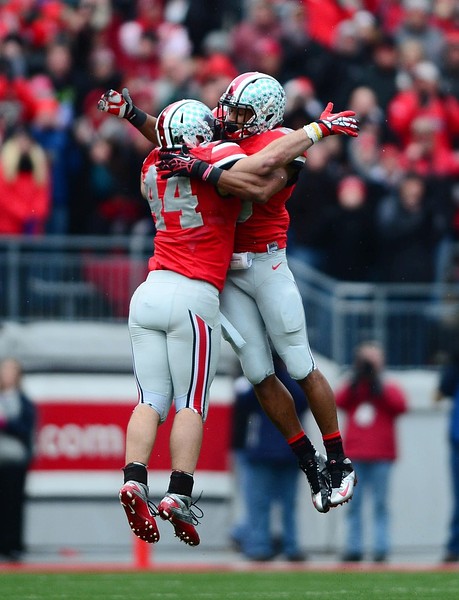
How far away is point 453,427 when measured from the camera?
14516 millimetres

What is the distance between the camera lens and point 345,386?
14.8 metres

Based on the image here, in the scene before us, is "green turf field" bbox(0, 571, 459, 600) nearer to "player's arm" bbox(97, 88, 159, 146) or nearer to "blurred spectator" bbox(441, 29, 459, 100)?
"player's arm" bbox(97, 88, 159, 146)

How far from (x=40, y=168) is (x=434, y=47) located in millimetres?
4376

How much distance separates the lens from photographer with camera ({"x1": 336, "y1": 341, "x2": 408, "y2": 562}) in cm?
1454

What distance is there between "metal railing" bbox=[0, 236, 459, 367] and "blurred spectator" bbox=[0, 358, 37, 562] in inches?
27.5

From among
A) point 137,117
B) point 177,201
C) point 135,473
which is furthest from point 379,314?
point 135,473

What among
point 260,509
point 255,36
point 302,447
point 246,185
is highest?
point 255,36

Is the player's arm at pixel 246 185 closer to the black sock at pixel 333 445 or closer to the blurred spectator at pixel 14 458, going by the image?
the black sock at pixel 333 445

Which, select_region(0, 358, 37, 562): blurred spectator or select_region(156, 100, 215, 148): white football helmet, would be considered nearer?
select_region(156, 100, 215, 148): white football helmet

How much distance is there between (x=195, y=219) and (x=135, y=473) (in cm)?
142

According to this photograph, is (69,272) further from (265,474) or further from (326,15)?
(326,15)

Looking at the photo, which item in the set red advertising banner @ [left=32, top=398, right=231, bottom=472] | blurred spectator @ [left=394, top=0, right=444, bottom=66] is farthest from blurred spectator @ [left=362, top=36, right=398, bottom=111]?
red advertising banner @ [left=32, top=398, right=231, bottom=472]

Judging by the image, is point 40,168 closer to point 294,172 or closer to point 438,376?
point 438,376

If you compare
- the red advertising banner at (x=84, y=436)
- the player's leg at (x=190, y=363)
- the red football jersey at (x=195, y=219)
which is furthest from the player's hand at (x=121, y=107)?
the red advertising banner at (x=84, y=436)
